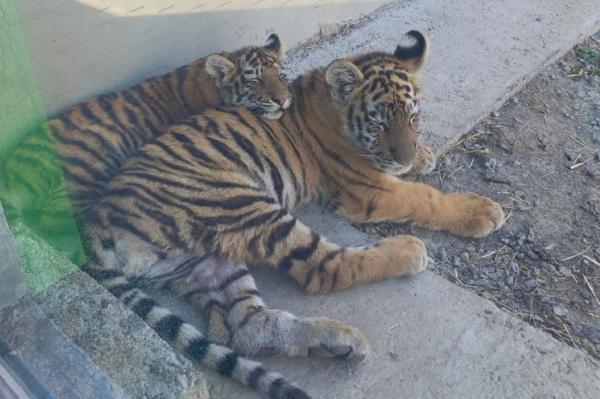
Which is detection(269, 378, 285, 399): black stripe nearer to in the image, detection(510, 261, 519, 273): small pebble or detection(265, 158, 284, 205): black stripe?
detection(265, 158, 284, 205): black stripe

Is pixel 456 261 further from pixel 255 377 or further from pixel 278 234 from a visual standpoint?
pixel 255 377

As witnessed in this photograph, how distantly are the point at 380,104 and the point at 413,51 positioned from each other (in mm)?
413

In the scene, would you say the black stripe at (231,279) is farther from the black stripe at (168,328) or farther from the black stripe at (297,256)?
the black stripe at (168,328)

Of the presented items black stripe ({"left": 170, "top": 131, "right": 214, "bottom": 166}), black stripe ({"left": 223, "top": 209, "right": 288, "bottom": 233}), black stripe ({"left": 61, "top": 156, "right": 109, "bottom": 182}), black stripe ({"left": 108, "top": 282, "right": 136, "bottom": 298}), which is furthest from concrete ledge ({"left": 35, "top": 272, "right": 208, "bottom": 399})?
black stripe ({"left": 61, "top": 156, "right": 109, "bottom": 182})

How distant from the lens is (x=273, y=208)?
2.92 metres

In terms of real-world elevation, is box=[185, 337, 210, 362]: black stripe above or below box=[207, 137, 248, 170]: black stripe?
below

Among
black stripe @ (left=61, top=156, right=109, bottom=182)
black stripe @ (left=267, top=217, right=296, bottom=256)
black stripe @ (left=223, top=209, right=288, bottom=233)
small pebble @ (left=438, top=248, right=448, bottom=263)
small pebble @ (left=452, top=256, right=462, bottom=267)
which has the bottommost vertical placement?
small pebble @ (left=452, top=256, right=462, bottom=267)

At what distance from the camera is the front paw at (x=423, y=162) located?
3.55 metres

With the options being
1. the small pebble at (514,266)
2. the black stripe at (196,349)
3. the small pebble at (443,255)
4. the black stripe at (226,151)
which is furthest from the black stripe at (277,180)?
the small pebble at (514,266)

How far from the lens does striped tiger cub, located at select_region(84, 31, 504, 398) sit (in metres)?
2.56

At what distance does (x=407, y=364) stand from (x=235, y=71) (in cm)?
189

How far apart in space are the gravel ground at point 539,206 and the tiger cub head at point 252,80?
0.84 m

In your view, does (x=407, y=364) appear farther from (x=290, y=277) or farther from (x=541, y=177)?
(x=541, y=177)

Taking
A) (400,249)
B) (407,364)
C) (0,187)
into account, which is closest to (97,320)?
(0,187)
